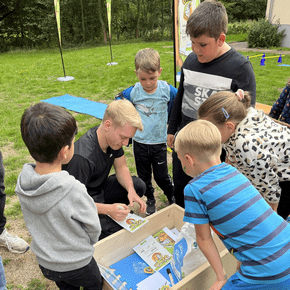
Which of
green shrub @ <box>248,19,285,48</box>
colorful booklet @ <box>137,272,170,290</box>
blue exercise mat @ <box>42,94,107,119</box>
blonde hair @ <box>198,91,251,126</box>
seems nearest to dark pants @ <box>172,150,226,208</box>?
blonde hair @ <box>198,91,251,126</box>

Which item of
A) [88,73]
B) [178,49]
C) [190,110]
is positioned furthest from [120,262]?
[88,73]

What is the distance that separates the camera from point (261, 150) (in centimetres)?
151

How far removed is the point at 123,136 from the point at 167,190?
115cm

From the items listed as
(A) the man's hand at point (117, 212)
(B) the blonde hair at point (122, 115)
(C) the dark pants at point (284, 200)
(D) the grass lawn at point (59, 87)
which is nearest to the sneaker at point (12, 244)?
(D) the grass lawn at point (59, 87)

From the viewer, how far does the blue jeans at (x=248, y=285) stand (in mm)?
1173

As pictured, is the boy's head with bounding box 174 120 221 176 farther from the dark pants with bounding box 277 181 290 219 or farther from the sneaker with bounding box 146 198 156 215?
the sneaker with bounding box 146 198 156 215

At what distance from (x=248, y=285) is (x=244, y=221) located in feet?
1.03

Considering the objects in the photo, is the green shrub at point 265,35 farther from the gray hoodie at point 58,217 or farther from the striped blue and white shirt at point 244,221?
the gray hoodie at point 58,217

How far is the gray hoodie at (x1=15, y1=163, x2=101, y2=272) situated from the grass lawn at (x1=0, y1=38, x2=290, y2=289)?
1.66 metres

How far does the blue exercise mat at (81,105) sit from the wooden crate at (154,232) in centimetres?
353

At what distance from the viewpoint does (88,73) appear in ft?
31.0

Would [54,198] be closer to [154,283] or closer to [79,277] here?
[79,277]

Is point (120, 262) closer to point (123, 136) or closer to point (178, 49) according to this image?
point (123, 136)

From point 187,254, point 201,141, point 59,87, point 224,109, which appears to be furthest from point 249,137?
point 59,87
